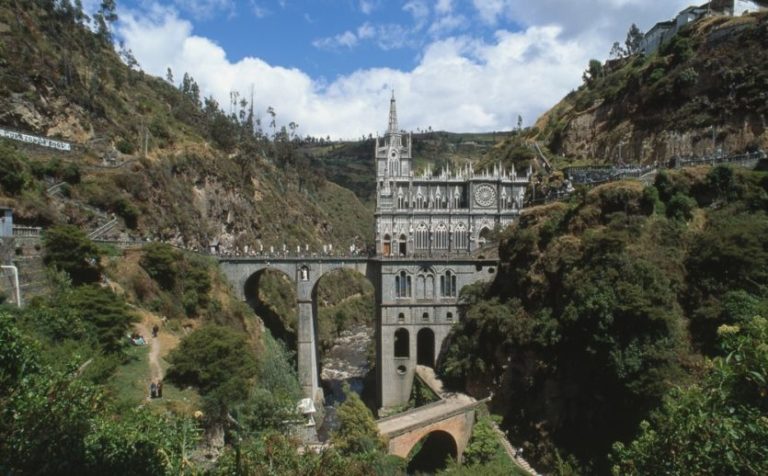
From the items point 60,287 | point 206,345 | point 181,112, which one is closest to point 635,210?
point 206,345

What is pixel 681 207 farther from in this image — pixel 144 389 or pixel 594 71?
pixel 594 71

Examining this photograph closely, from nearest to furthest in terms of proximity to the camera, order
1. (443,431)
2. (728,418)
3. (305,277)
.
A: (728,418), (443,431), (305,277)

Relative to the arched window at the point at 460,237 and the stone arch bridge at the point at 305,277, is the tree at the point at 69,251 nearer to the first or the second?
the stone arch bridge at the point at 305,277

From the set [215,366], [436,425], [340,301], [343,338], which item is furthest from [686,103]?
[340,301]

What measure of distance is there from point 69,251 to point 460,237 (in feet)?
111

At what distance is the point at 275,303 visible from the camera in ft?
201

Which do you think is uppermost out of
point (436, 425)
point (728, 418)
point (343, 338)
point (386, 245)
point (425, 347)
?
point (386, 245)

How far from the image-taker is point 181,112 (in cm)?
7962

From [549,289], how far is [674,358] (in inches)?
414

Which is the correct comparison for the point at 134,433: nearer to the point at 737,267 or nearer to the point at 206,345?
the point at 206,345

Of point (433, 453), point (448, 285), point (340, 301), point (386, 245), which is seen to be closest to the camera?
point (433, 453)

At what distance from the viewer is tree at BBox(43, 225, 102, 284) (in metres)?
29.8

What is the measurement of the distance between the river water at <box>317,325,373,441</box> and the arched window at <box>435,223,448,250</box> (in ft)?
52.9

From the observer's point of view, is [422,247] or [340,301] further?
[340,301]
